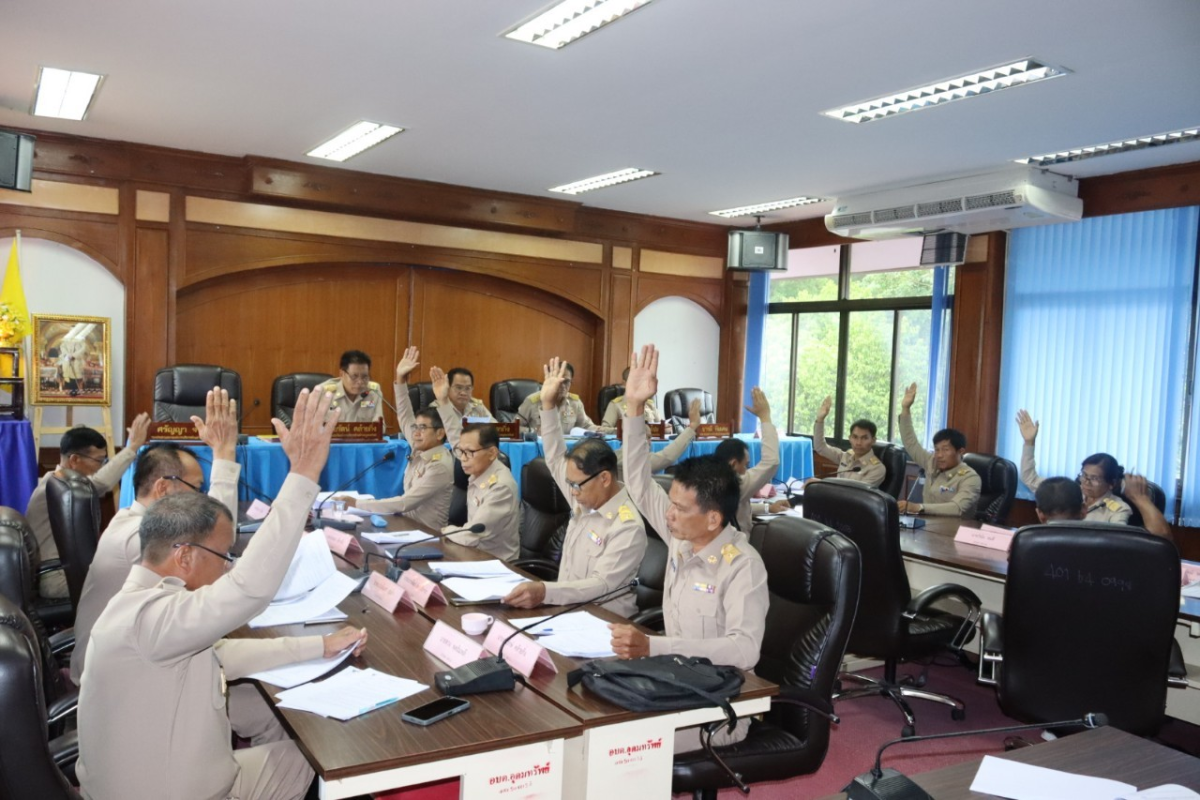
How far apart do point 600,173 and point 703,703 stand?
6011mm

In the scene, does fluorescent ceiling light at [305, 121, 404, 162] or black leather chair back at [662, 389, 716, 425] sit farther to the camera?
black leather chair back at [662, 389, 716, 425]

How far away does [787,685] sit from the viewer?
2.48 meters

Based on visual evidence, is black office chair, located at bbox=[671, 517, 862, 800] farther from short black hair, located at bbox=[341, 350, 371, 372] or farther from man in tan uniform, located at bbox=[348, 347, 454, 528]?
short black hair, located at bbox=[341, 350, 371, 372]

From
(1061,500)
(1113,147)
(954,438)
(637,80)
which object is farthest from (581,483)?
(1113,147)

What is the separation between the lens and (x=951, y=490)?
5422 millimetres

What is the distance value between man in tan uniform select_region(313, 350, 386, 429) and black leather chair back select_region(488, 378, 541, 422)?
4.62 feet

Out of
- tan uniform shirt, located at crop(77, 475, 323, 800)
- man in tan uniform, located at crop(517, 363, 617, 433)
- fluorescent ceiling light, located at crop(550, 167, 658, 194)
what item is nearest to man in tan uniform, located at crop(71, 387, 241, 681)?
tan uniform shirt, located at crop(77, 475, 323, 800)

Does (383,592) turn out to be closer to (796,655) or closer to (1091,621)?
(796,655)

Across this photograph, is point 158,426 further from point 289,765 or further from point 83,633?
point 289,765

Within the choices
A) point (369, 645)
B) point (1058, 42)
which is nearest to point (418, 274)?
point (1058, 42)

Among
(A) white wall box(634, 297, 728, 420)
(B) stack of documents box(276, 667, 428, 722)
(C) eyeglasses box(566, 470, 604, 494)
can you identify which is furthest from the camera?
(A) white wall box(634, 297, 728, 420)

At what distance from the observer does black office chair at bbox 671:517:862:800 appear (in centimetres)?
229

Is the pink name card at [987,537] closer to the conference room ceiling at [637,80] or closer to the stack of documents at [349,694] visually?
the conference room ceiling at [637,80]

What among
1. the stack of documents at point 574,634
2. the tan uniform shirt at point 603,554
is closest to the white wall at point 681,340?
the tan uniform shirt at point 603,554
